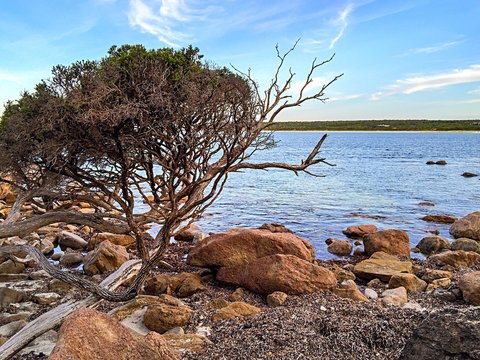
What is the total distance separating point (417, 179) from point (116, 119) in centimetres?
3701

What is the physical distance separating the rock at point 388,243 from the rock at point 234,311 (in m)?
8.21

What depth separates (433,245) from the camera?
16406 mm

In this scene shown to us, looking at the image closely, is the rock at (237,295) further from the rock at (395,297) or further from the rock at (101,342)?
the rock at (101,342)

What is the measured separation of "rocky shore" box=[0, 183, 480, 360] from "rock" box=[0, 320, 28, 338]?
2cm

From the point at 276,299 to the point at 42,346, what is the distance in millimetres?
4584

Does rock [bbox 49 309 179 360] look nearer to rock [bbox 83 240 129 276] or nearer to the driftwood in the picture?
the driftwood

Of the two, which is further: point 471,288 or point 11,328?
point 471,288

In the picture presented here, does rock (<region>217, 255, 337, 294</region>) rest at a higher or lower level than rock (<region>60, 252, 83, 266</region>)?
higher

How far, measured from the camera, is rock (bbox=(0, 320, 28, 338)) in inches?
338

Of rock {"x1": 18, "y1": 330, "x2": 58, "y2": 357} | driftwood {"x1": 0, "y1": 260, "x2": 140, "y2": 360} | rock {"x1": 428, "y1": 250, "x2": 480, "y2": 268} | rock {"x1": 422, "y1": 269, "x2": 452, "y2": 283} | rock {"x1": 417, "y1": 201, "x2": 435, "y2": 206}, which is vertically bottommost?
rock {"x1": 417, "y1": 201, "x2": 435, "y2": 206}

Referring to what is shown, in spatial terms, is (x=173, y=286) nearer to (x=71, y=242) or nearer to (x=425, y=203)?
(x=71, y=242)

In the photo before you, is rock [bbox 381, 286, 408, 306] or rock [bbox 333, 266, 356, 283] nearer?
rock [bbox 381, 286, 408, 306]

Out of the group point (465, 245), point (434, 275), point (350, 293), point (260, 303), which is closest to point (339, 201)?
point (465, 245)

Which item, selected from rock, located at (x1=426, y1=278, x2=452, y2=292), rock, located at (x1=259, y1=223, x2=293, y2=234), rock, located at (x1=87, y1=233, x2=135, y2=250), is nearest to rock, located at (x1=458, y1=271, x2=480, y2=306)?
rock, located at (x1=426, y1=278, x2=452, y2=292)
